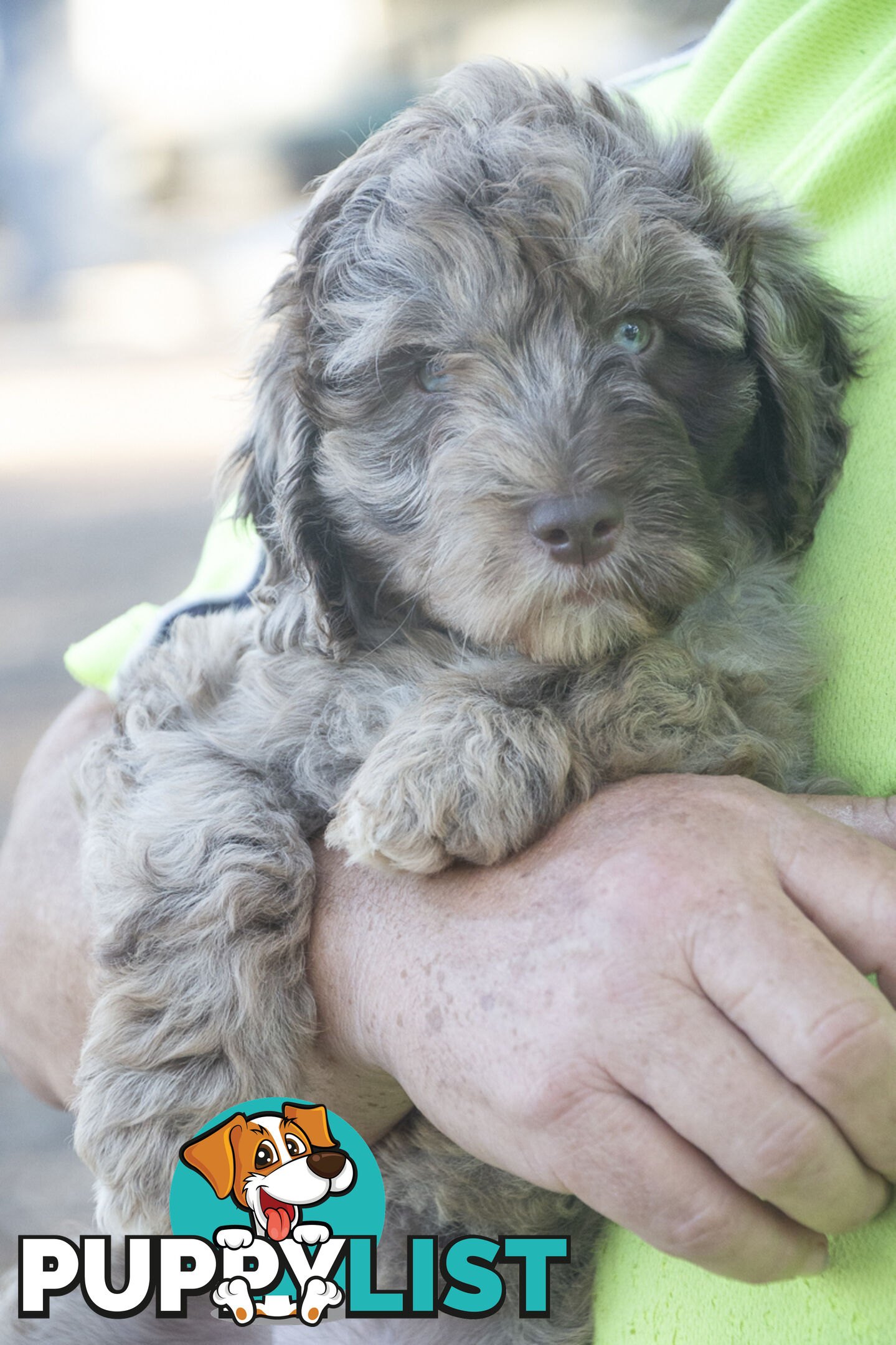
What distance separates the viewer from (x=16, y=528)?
899 cm

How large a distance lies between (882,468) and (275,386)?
3.45ft

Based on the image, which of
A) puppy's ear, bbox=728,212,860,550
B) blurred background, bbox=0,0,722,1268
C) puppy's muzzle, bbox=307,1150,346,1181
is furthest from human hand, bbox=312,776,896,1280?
blurred background, bbox=0,0,722,1268

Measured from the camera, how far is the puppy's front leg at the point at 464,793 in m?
1.65

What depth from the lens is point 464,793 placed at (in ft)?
5.44

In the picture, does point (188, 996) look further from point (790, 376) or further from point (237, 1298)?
point (790, 376)

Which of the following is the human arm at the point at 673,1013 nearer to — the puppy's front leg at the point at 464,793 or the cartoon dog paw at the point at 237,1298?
the puppy's front leg at the point at 464,793

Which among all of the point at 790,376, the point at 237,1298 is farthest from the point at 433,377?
the point at 237,1298

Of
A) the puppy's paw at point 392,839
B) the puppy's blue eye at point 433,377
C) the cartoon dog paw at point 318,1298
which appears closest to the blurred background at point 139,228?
the cartoon dog paw at point 318,1298

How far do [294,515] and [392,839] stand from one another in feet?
2.26

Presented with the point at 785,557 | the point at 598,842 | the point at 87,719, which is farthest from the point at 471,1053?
the point at 87,719

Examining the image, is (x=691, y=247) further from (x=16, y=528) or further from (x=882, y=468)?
(x=16, y=528)

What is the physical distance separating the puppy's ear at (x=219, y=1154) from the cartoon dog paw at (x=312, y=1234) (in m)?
0.11

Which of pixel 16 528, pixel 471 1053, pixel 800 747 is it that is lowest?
pixel 16 528

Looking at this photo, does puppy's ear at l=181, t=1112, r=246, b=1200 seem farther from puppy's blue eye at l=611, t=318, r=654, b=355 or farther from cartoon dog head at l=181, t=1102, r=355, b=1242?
puppy's blue eye at l=611, t=318, r=654, b=355
